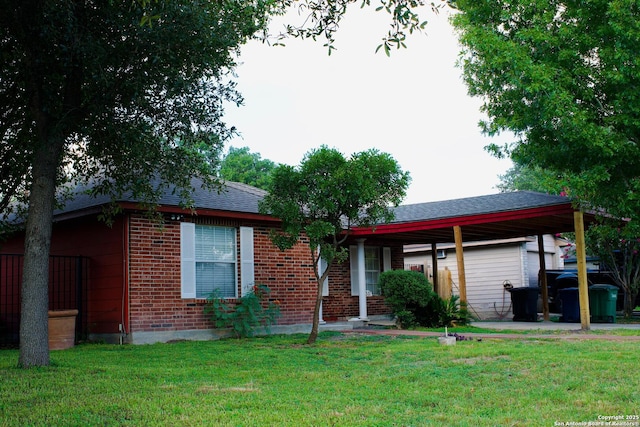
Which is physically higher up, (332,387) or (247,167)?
(247,167)

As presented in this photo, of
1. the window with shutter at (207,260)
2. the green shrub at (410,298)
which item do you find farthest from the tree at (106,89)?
the green shrub at (410,298)

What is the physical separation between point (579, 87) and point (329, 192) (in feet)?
20.9

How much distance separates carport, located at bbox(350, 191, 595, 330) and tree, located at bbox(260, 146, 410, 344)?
1789 millimetres

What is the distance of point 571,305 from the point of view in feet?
57.4

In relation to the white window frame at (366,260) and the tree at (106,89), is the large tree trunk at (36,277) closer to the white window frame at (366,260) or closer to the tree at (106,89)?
the tree at (106,89)

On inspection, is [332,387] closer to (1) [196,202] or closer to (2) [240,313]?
(2) [240,313]

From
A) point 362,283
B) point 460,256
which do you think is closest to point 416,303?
point 460,256

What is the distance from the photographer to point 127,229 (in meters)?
12.2

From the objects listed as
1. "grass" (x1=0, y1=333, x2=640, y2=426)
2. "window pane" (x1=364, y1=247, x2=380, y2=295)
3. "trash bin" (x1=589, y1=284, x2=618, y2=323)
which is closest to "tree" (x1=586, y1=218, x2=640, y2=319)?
"trash bin" (x1=589, y1=284, x2=618, y2=323)

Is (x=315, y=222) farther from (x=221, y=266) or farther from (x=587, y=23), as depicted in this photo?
(x=587, y=23)

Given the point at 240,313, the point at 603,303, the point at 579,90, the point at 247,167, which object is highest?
the point at 247,167

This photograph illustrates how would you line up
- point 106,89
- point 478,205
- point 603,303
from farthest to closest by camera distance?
point 478,205 < point 603,303 < point 106,89

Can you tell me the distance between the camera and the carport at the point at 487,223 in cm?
1413

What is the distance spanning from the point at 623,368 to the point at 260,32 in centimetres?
804
